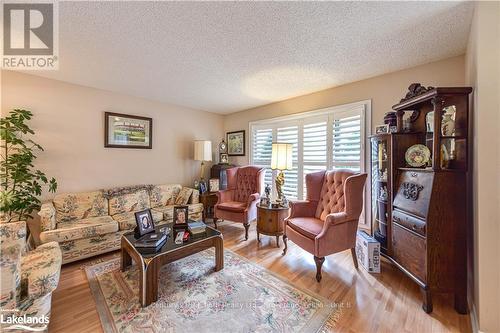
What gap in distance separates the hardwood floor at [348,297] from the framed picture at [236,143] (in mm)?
2473

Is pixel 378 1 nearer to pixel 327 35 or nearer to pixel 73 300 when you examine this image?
pixel 327 35

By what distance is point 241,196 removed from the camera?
367 centimetres

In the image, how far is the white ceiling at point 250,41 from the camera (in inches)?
59.6

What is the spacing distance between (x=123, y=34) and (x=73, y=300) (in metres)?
2.38

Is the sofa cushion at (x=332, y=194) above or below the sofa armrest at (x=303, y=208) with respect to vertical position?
above

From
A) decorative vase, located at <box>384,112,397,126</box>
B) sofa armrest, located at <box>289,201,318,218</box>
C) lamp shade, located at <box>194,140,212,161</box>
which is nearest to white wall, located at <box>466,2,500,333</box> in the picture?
decorative vase, located at <box>384,112,397,126</box>

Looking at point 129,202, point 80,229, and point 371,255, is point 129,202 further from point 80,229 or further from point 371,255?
point 371,255

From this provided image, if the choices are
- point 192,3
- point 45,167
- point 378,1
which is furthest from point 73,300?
point 378,1

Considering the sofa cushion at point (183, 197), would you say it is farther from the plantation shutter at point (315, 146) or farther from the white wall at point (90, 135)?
the plantation shutter at point (315, 146)

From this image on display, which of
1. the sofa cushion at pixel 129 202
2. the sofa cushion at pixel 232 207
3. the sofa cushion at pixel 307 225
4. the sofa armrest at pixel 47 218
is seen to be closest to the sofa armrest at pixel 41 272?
the sofa armrest at pixel 47 218

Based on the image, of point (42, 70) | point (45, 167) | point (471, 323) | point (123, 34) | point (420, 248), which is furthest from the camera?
point (45, 167)

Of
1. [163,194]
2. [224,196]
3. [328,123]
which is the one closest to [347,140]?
[328,123]

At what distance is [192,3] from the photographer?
56.6 inches

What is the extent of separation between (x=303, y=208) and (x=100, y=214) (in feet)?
9.59
